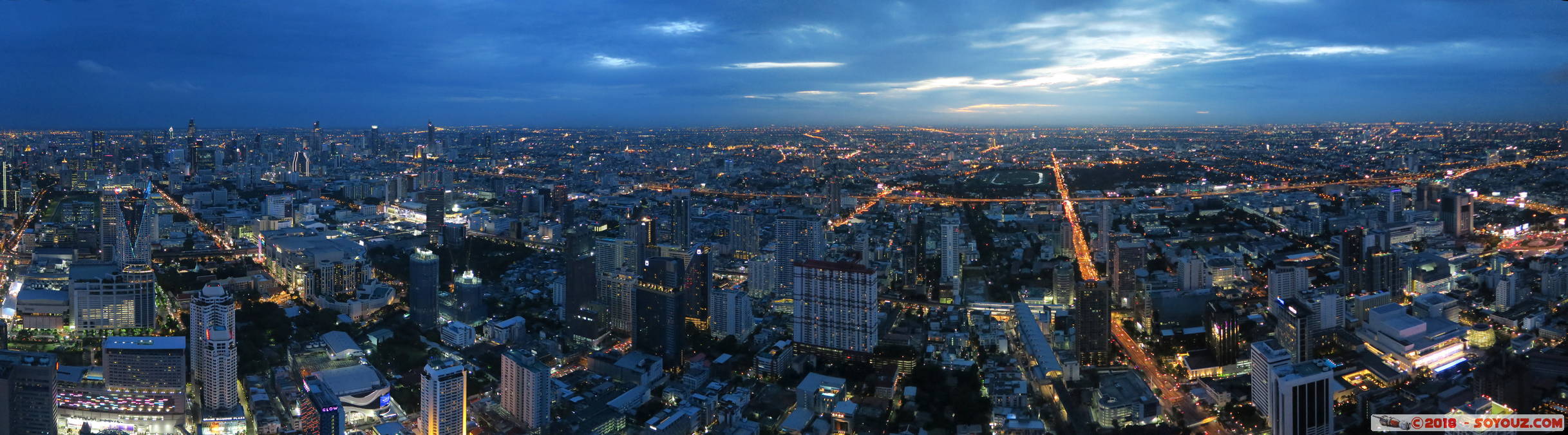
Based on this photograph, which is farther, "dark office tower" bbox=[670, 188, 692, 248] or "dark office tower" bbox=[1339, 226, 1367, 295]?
"dark office tower" bbox=[670, 188, 692, 248]

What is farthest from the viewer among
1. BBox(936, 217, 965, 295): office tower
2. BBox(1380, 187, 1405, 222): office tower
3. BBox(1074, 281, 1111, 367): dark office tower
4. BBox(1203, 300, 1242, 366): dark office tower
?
BBox(1380, 187, 1405, 222): office tower

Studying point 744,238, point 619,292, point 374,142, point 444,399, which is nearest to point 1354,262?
point 744,238

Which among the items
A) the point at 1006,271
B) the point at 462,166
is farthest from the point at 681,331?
the point at 462,166

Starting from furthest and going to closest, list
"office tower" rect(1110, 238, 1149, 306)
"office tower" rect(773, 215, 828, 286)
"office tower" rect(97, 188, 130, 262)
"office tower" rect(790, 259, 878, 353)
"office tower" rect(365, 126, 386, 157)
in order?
1. "office tower" rect(365, 126, 386, 157)
2. "office tower" rect(773, 215, 828, 286)
3. "office tower" rect(97, 188, 130, 262)
4. "office tower" rect(1110, 238, 1149, 306)
5. "office tower" rect(790, 259, 878, 353)

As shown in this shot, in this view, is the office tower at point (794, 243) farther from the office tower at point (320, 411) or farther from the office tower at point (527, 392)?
the office tower at point (320, 411)

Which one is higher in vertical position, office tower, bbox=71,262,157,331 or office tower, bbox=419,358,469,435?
office tower, bbox=71,262,157,331

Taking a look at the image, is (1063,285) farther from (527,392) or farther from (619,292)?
(527,392)

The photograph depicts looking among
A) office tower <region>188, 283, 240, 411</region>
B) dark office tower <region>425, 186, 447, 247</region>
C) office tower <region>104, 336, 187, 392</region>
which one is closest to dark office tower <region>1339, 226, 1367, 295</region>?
office tower <region>188, 283, 240, 411</region>

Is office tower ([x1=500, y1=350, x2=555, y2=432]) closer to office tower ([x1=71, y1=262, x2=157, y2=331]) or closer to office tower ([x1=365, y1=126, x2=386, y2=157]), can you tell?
office tower ([x1=71, y1=262, x2=157, y2=331])
